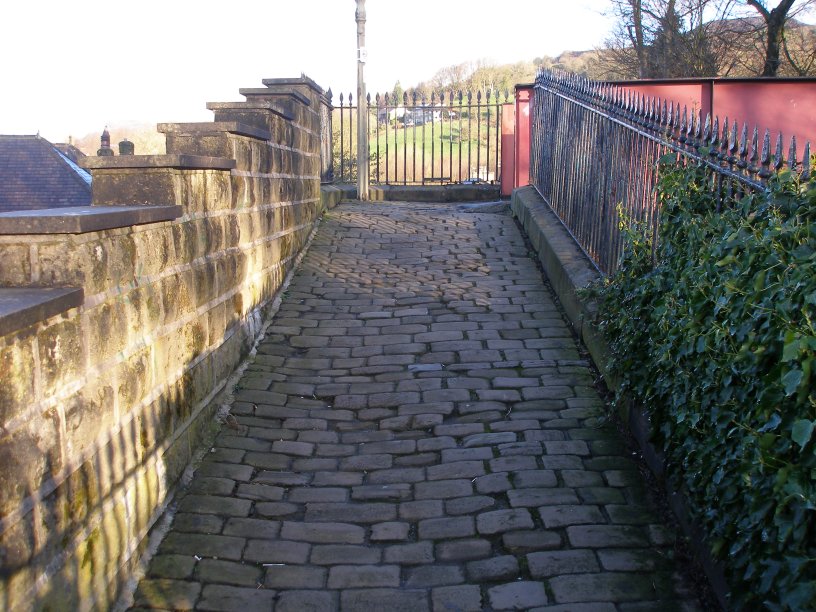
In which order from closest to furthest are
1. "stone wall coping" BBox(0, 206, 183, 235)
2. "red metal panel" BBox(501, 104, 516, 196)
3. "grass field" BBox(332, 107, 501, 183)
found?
"stone wall coping" BBox(0, 206, 183, 235) → "red metal panel" BBox(501, 104, 516, 196) → "grass field" BBox(332, 107, 501, 183)

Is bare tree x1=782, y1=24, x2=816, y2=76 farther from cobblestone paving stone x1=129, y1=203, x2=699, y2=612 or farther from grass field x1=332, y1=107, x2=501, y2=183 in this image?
cobblestone paving stone x1=129, y1=203, x2=699, y2=612

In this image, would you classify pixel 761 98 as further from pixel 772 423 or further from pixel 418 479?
pixel 772 423

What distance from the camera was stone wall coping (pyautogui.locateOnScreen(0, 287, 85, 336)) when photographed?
2.46 metres

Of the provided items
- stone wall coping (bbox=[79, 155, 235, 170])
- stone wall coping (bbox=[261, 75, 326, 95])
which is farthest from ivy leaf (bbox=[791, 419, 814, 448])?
stone wall coping (bbox=[261, 75, 326, 95])

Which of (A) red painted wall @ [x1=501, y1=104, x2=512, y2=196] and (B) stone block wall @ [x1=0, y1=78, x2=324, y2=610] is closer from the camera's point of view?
(B) stone block wall @ [x1=0, y1=78, x2=324, y2=610]

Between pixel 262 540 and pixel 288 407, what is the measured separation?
1.42 m

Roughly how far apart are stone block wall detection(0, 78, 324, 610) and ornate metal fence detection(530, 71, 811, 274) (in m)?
2.67

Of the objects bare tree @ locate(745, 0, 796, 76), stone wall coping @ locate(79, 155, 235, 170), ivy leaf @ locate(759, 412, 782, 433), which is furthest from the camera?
bare tree @ locate(745, 0, 796, 76)

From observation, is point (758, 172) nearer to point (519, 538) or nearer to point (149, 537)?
point (519, 538)

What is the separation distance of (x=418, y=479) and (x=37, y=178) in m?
33.0

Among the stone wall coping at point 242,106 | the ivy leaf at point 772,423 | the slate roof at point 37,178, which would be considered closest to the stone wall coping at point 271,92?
the stone wall coping at point 242,106

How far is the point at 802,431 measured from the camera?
7.57 feet

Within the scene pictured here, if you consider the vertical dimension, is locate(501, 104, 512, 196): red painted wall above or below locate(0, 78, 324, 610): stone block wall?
above

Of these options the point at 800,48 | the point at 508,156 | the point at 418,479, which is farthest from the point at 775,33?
the point at 418,479
